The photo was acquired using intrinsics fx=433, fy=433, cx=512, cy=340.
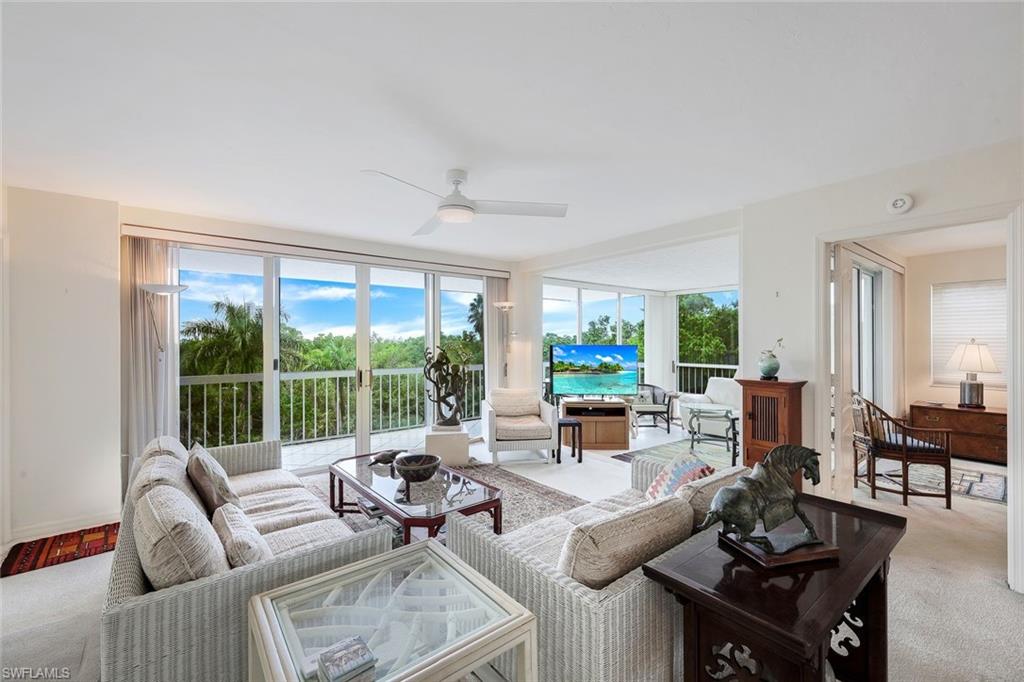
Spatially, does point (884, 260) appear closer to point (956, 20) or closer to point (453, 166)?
point (956, 20)

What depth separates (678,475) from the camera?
2.19 metres

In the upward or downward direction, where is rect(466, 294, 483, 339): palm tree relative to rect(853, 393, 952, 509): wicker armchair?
upward

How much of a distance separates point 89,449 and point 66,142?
2.16m

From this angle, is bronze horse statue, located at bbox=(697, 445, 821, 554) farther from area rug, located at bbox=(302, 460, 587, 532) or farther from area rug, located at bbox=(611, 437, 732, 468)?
area rug, located at bbox=(611, 437, 732, 468)

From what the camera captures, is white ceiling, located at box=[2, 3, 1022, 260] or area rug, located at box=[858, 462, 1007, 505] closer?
white ceiling, located at box=[2, 3, 1022, 260]

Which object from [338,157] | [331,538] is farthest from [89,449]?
[338,157]

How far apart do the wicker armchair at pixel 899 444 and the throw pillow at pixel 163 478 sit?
4.66m

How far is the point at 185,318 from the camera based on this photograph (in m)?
3.79

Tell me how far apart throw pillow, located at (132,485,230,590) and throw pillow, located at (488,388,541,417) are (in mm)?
3587

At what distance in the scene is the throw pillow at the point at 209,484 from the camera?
209 cm

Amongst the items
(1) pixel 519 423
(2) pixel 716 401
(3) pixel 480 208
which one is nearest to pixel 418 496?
(3) pixel 480 208

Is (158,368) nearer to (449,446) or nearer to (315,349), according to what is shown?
(315,349)

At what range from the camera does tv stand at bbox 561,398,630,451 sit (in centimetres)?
532

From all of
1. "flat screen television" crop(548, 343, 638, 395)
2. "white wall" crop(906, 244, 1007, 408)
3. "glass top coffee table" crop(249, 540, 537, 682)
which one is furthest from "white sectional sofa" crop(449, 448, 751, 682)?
"white wall" crop(906, 244, 1007, 408)
